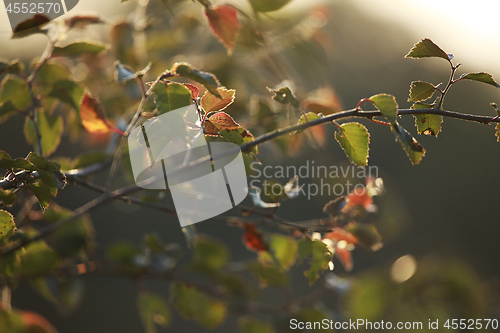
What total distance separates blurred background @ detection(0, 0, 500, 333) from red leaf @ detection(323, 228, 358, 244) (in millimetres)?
222

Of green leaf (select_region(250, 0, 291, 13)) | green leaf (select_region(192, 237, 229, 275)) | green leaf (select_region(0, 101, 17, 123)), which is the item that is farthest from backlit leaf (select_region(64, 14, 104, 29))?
green leaf (select_region(192, 237, 229, 275))

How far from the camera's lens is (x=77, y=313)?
Answer: 83.4 inches

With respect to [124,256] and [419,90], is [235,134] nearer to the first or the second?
[419,90]

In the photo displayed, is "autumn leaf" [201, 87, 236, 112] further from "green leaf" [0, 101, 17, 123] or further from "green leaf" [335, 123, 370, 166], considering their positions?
"green leaf" [0, 101, 17, 123]

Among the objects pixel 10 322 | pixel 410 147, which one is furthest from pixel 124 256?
pixel 410 147

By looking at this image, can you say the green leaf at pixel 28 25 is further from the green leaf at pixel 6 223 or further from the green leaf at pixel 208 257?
the green leaf at pixel 208 257

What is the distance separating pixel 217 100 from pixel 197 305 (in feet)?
1.83

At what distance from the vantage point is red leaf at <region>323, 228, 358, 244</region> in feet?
2.05

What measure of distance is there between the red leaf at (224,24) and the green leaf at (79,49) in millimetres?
204

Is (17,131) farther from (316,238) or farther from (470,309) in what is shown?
(470,309)

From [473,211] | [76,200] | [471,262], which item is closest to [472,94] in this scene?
[473,211]

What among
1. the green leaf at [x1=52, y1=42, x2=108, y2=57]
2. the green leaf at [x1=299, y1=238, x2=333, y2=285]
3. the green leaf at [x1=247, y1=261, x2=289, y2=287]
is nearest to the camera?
the green leaf at [x1=299, y1=238, x2=333, y2=285]

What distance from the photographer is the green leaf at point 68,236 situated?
772 mm

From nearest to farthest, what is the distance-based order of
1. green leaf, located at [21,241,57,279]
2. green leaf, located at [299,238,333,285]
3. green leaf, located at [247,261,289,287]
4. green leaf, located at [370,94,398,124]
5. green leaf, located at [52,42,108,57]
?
green leaf, located at [370,94,398,124], green leaf, located at [299,238,333,285], green leaf, located at [52,42,108,57], green leaf, located at [21,241,57,279], green leaf, located at [247,261,289,287]
